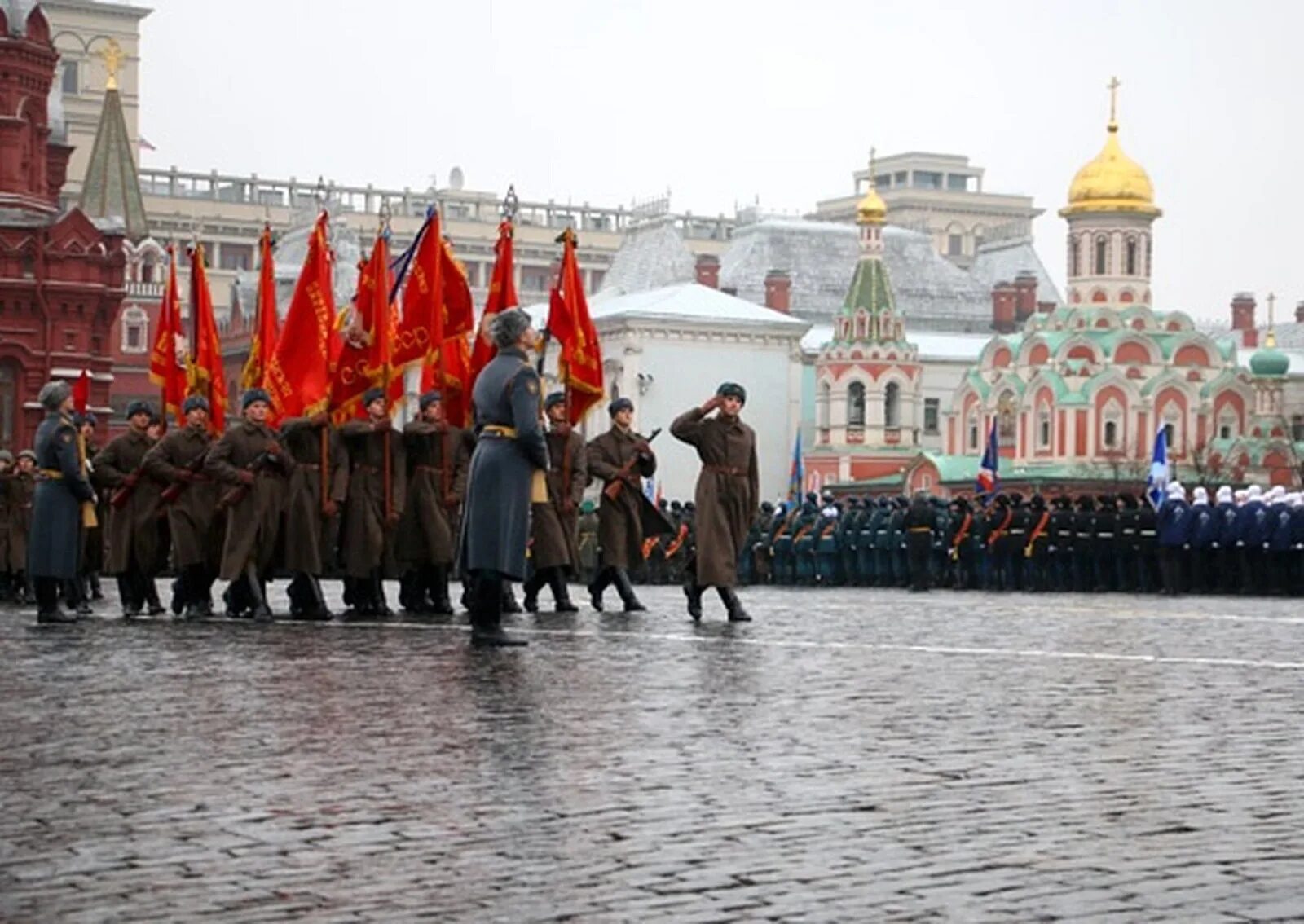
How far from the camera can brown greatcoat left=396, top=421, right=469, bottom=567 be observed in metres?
19.0

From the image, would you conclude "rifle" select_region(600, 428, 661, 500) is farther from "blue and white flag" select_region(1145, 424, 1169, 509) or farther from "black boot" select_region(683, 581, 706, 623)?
"blue and white flag" select_region(1145, 424, 1169, 509)

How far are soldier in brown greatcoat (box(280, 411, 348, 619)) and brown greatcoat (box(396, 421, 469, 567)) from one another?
522 mm

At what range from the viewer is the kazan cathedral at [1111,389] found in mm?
81562

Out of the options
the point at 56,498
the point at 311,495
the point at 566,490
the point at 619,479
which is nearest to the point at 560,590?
the point at 566,490

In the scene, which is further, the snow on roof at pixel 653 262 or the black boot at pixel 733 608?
the snow on roof at pixel 653 262

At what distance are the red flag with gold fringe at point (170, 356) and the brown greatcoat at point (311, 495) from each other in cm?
933

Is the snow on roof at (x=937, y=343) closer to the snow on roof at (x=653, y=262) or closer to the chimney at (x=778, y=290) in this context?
the chimney at (x=778, y=290)

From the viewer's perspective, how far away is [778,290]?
9931 centimetres

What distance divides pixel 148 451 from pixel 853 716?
409 inches

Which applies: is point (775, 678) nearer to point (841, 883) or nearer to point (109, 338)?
point (841, 883)

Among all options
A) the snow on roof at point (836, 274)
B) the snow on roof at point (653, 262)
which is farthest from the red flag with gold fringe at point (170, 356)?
the snow on roof at point (836, 274)

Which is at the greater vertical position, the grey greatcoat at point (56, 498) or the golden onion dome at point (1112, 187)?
the golden onion dome at point (1112, 187)

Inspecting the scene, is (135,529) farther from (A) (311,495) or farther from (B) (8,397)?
(B) (8,397)

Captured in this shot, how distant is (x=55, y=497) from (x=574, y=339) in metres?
5.08
